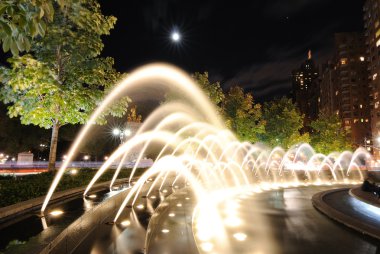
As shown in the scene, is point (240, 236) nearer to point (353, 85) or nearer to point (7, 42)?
point (7, 42)

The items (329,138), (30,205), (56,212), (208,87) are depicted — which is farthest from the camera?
(329,138)

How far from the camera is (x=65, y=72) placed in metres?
15.4

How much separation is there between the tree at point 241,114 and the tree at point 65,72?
24554mm

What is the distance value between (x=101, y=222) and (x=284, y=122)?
41938 mm

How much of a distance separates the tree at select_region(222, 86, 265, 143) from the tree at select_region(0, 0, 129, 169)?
967 inches

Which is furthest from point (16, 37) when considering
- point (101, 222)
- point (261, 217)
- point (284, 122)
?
point (284, 122)

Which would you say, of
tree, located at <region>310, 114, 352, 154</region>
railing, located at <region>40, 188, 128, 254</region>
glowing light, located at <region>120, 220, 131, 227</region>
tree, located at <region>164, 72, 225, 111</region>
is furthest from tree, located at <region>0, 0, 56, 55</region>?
tree, located at <region>310, 114, 352, 154</region>

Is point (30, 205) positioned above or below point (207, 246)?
above

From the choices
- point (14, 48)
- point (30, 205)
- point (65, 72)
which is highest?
point (65, 72)

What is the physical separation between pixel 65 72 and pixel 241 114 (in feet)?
85.0

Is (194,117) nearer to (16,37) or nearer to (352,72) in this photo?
(16,37)

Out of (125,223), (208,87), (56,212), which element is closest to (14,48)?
(56,212)

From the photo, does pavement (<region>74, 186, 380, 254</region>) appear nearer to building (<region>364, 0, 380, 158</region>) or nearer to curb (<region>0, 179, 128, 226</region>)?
curb (<region>0, 179, 128, 226</region>)

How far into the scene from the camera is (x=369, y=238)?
320 inches
